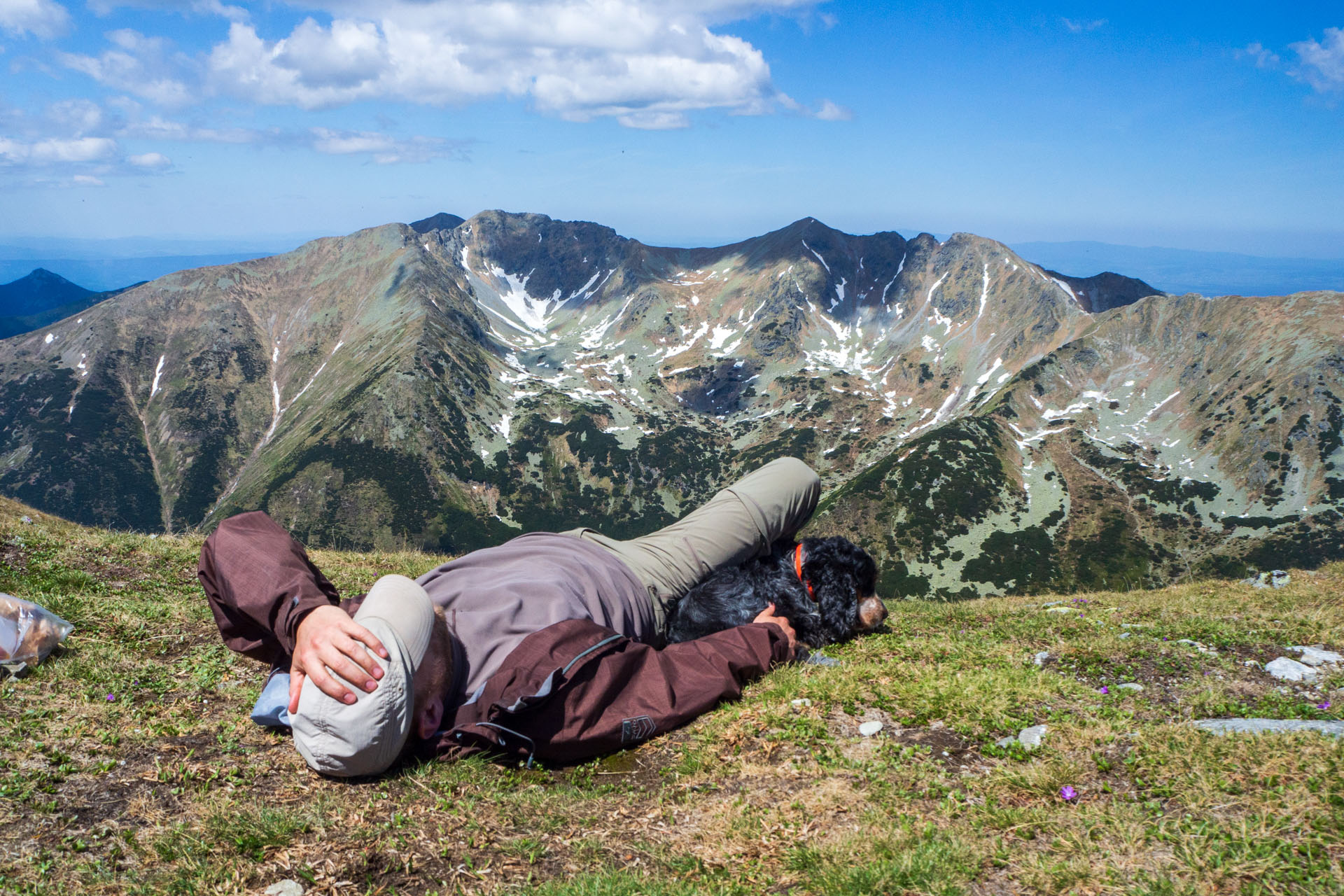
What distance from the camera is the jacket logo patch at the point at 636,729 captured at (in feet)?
21.2

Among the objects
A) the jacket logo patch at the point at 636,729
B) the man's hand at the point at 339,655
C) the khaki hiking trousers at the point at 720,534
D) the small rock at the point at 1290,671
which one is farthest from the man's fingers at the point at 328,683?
the small rock at the point at 1290,671

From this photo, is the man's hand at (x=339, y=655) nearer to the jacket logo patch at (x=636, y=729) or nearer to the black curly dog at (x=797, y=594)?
the jacket logo patch at (x=636, y=729)

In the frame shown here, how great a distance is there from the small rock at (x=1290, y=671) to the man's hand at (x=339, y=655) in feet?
30.2

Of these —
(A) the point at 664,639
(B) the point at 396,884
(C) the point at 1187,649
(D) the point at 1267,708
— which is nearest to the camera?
(B) the point at 396,884

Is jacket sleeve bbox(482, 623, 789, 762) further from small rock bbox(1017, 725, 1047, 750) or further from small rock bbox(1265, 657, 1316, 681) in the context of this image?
small rock bbox(1265, 657, 1316, 681)

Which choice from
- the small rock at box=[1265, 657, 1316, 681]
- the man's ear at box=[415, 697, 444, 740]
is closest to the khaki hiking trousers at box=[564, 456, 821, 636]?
the man's ear at box=[415, 697, 444, 740]

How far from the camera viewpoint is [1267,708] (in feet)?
22.2

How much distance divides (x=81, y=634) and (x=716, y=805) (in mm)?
8171

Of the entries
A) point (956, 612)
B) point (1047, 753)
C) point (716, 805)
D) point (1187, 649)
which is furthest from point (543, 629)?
point (956, 612)

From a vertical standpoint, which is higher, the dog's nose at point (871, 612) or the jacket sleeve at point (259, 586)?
the jacket sleeve at point (259, 586)

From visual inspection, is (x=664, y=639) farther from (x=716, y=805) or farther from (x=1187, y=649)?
(x=1187, y=649)

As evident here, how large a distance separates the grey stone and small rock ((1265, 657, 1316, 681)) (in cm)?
182

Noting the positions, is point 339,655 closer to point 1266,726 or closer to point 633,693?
point 633,693

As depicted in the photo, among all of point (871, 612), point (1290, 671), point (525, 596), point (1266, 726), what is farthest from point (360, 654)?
point (1290, 671)
